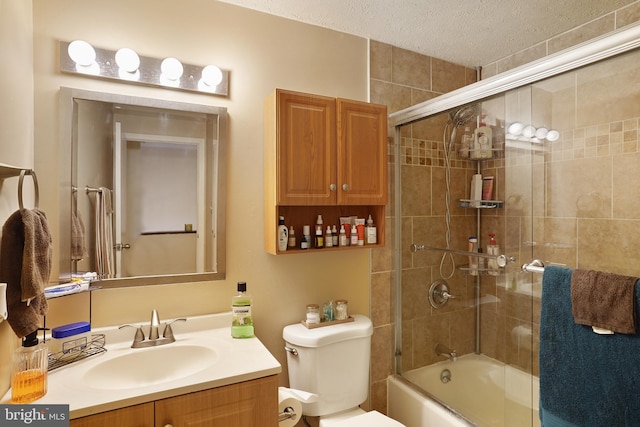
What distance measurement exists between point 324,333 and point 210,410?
629 mm

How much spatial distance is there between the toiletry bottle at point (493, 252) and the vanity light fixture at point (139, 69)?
1.53m

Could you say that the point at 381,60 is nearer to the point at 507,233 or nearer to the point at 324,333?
the point at 507,233

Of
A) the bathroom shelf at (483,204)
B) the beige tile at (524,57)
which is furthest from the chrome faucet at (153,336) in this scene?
the beige tile at (524,57)

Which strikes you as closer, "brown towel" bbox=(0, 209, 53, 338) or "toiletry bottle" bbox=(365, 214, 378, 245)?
"brown towel" bbox=(0, 209, 53, 338)

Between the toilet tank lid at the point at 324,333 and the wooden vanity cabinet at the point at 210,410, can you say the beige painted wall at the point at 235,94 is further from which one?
the wooden vanity cabinet at the point at 210,410

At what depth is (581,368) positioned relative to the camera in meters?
1.19

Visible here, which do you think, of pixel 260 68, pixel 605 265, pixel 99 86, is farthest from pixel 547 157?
pixel 99 86

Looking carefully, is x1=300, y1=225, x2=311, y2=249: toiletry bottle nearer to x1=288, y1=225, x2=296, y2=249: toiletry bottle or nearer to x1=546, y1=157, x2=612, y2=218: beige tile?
x1=288, y1=225, x2=296, y2=249: toiletry bottle

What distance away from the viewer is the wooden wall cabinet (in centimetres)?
162

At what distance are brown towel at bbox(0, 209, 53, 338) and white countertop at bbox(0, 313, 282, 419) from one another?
233 millimetres

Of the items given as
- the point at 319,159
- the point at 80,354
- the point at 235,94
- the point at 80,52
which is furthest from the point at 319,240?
the point at 80,52

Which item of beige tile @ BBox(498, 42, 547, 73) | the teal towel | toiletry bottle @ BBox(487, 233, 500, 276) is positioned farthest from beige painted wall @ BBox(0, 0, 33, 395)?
beige tile @ BBox(498, 42, 547, 73)

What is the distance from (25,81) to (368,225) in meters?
1.58

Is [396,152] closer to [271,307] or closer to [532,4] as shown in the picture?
[532,4]
